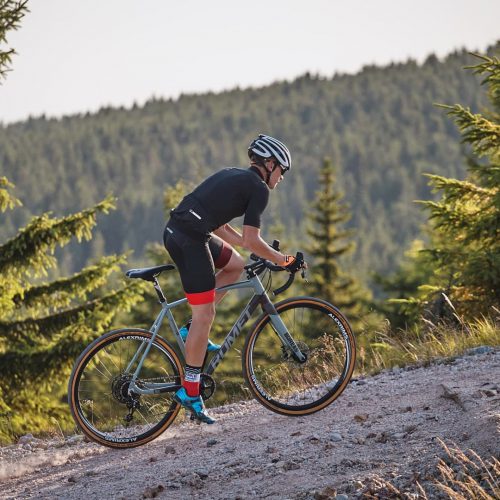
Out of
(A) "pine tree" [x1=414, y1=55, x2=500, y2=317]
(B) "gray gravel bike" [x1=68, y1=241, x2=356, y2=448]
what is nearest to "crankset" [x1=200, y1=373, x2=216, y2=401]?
(B) "gray gravel bike" [x1=68, y1=241, x2=356, y2=448]

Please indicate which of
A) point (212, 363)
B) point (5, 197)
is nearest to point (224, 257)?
point (212, 363)

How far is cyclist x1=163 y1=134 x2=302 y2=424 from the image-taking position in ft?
20.4

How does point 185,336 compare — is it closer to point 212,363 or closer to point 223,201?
point 212,363

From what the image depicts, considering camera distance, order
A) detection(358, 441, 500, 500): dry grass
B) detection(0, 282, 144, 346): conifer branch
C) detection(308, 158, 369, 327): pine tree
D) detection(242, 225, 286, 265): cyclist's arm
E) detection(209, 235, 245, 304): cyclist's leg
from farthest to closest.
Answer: detection(308, 158, 369, 327): pine tree → detection(0, 282, 144, 346): conifer branch → detection(209, 235, 245, 304): cyclist's leg → detection(242, 225, 286, 265): cyclist's arm → detection(358, 441, 500, 500): dry grass

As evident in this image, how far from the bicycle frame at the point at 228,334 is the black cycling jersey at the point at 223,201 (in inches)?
23.6

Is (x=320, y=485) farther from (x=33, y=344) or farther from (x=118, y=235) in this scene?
(x=118, y=235)

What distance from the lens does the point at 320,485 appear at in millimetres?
5148

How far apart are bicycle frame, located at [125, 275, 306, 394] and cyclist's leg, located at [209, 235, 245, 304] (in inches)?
2.9

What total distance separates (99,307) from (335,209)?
70.1 ft

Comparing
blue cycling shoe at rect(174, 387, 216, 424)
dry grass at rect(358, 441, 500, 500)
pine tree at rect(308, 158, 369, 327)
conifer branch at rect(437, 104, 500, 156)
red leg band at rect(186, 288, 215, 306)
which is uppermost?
conifer branch at rect(437, 104, 500, 156)

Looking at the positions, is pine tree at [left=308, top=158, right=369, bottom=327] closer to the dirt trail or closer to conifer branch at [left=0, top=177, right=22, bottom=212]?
conifer branch at [left=0, top=177, right=22, bottom=212]

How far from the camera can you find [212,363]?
6645mm

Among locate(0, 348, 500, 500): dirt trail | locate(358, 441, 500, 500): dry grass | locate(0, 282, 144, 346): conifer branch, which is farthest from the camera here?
locate(0, 282, 144, 346): conifer branch

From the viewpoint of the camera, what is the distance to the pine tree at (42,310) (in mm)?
13031
